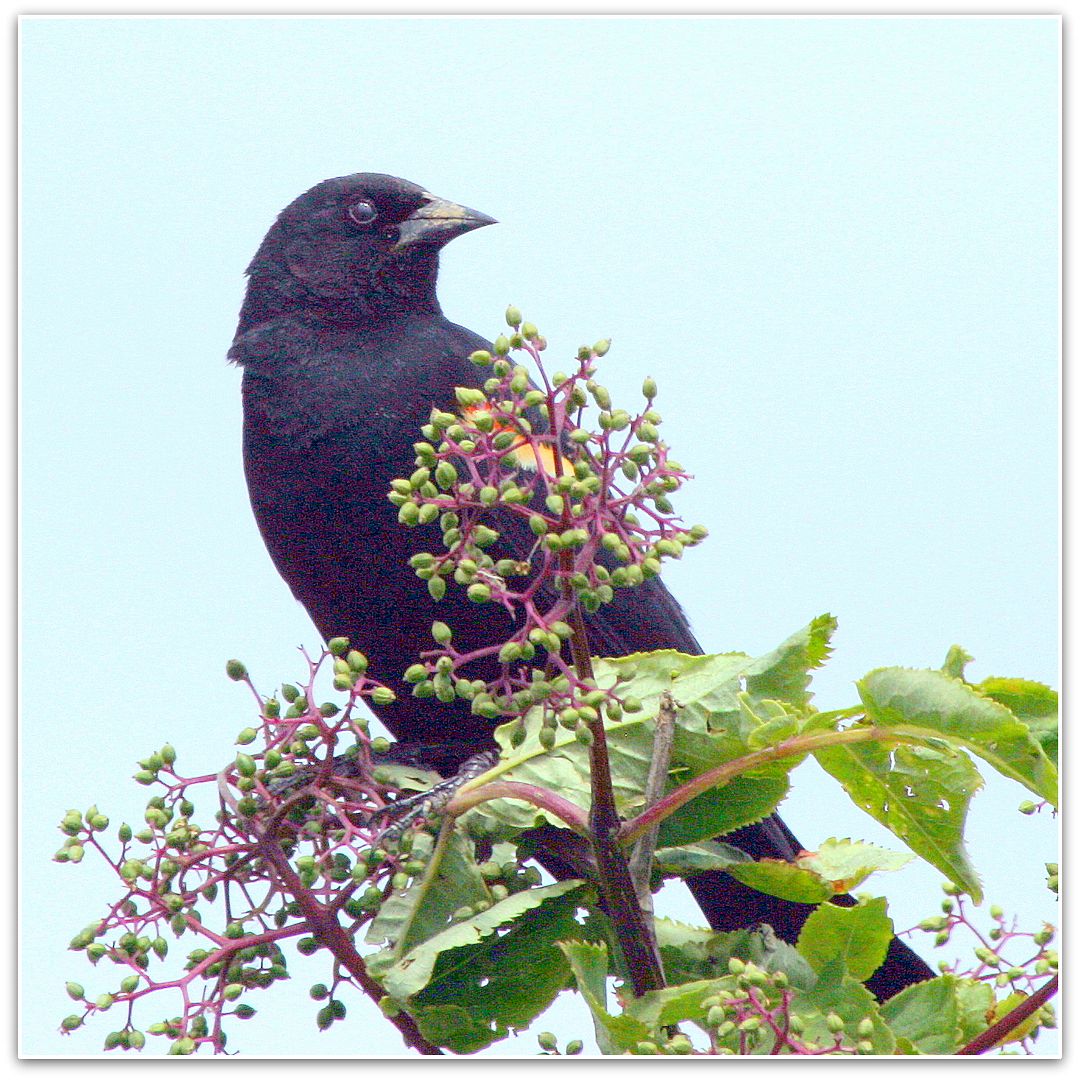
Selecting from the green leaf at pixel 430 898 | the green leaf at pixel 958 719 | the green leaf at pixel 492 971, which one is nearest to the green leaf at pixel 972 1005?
the green leaf at pixel 958 719

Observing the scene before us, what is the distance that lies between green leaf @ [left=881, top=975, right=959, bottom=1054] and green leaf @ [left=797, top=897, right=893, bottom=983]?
0.07 meters

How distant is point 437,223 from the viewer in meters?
3.86

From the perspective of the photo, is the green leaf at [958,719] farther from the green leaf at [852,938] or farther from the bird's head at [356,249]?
the bird's head at [356,249]

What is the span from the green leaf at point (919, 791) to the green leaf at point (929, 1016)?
14cm

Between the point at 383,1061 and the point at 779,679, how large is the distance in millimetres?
769

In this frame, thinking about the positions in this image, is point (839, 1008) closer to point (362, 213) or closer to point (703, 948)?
point (703, 948)

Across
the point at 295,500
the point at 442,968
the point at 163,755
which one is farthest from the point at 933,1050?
the point at 295,500

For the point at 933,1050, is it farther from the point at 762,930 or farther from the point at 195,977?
the point at 195,977

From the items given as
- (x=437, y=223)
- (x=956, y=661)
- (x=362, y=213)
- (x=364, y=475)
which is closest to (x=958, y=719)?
(x=956, y=661)

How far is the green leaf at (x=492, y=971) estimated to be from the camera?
1997 mm

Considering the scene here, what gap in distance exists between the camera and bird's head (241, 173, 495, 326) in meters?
3.68

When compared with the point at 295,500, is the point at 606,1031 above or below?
below

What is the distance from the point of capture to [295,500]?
320cm

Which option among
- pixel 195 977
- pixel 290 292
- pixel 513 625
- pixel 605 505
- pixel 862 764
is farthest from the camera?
pixel 290 292
